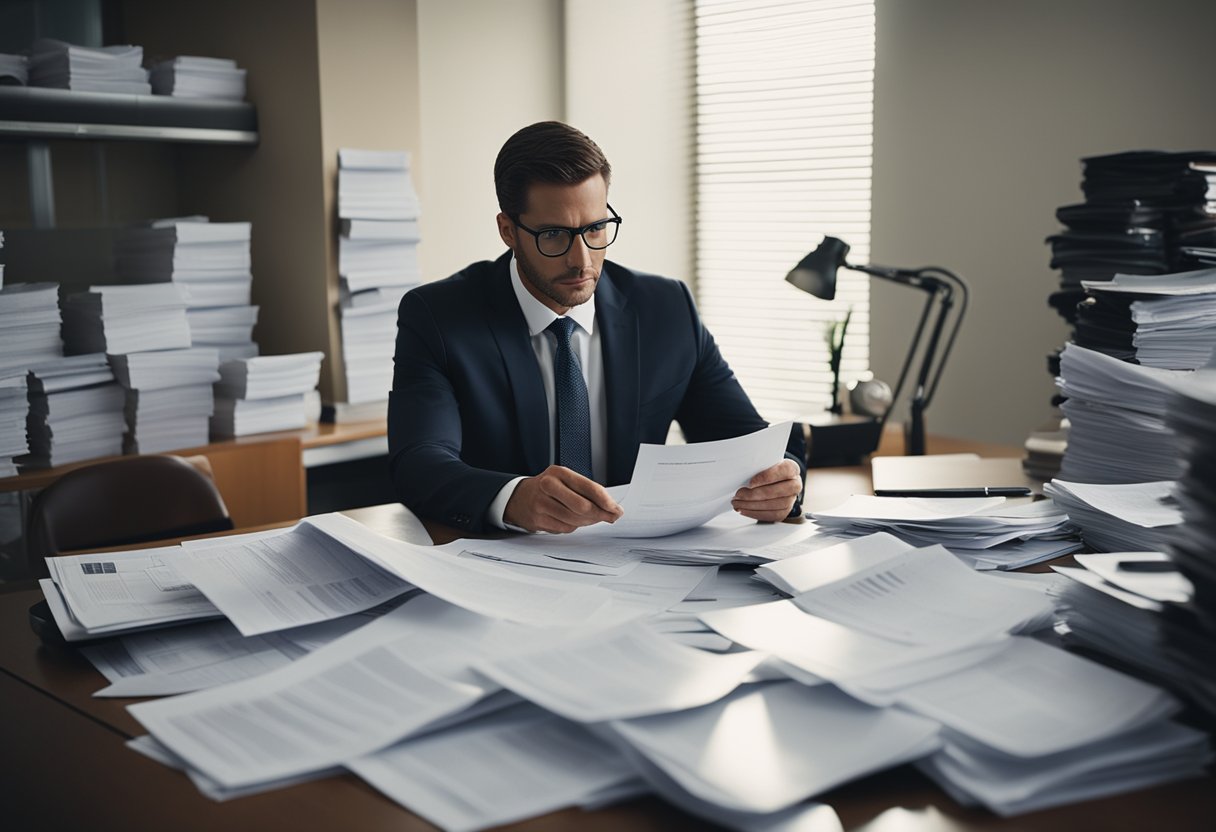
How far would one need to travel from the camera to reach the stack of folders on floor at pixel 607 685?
2.76 ft

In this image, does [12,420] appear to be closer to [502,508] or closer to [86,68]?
[86,68]

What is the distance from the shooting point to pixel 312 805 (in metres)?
0.85

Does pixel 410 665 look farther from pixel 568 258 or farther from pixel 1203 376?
pixel 568 258

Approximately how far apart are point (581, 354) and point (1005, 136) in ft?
5.48

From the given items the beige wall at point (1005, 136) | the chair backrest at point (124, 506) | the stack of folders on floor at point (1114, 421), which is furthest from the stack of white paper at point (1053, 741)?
the beige wall at point (1005, 136)

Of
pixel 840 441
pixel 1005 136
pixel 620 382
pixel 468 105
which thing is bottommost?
pixel 840 441

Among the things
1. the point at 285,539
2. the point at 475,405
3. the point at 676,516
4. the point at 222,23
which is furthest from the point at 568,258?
the point at 222,23

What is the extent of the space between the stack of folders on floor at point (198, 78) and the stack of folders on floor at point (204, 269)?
14.4 inches

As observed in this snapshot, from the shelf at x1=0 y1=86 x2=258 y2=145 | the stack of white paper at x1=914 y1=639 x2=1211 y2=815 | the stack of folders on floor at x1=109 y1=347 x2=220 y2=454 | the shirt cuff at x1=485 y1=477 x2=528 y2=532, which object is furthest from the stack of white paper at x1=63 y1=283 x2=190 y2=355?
the stack of white paper at x1=914 y1=639 x2=1211 y2=815

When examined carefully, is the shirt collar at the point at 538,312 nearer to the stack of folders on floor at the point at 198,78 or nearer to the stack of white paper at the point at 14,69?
the stack of folders on floor at the point at 198,78

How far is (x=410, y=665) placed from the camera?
40.8 inches

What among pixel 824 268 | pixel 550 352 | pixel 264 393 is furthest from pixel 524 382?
pixel 264 393

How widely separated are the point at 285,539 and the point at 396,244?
2147 millimetres

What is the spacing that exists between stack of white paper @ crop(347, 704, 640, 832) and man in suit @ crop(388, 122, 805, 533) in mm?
929
